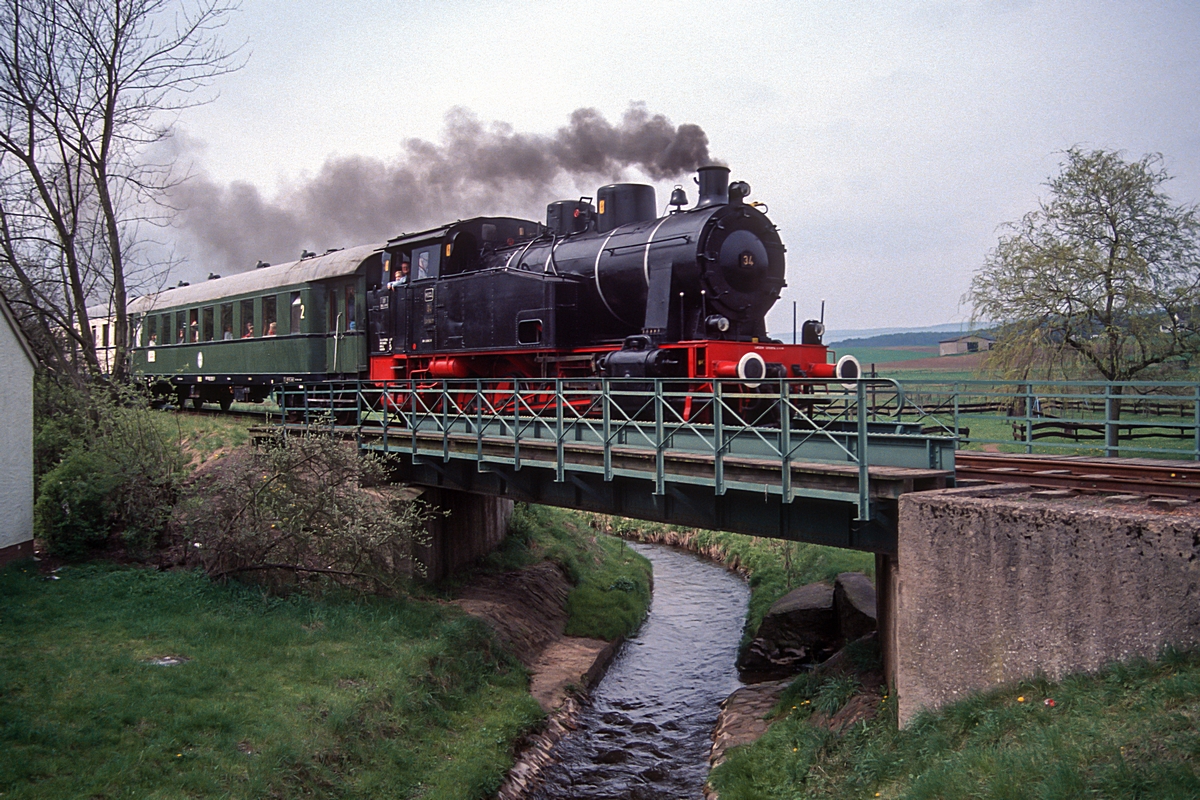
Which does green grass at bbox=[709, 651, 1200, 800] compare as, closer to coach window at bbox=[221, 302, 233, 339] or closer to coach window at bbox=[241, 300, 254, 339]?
coach window at bbox=[241, 300, 254, 339]

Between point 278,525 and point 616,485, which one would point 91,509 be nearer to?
point 278,525

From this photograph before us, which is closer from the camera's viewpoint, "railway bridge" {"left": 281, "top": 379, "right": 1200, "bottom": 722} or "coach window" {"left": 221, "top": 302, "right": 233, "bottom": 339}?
"railway bridge" {"left": 281, "top": 379, "right": 1200, "bottom": 722}

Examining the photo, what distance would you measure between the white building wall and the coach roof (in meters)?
7.47

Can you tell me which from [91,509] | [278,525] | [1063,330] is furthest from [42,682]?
[1063,330]

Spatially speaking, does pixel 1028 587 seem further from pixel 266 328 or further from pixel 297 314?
pixel 266 328

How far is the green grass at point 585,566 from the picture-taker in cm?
1809

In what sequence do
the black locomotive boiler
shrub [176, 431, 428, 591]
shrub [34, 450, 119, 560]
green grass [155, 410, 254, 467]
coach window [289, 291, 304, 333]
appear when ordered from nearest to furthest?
the black locomotive boiler < shrub [176, 431, 428, 591] < shrub [34, 450, 119, 560] < green grass [155, 410, 254, 467] < coach window [289, 291, 304, 333]

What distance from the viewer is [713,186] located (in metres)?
14.2

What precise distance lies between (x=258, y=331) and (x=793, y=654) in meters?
15.7

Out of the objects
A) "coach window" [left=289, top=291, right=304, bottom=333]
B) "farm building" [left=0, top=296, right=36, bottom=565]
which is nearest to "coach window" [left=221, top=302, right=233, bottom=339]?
"coach window" [left=289, top=291, right=304, bottom=333]

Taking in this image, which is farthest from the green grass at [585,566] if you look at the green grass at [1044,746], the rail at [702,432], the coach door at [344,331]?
the green grass at [1044,746]

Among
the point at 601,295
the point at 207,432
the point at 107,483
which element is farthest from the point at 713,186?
the point at 207,432

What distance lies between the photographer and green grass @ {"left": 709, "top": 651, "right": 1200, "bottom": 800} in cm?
577

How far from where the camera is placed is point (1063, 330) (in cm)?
2131
